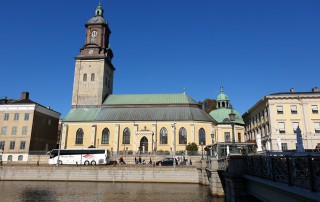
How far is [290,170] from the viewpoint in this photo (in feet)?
32.9

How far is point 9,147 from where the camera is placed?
57.9 m

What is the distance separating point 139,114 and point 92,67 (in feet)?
60.3

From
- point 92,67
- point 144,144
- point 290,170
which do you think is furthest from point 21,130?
point 290,170

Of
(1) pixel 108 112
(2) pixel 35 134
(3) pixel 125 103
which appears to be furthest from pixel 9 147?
(3) pixel 125 103

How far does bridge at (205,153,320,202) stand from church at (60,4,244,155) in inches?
1609

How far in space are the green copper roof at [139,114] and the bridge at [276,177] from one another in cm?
4546

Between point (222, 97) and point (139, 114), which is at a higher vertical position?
point (222, 97)

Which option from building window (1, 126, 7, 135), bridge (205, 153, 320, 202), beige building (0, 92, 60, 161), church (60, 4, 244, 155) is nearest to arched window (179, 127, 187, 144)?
church (60, 4, 244, 155)

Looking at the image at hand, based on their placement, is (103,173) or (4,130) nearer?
(103,173)

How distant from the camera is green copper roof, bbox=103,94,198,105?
2712 inches

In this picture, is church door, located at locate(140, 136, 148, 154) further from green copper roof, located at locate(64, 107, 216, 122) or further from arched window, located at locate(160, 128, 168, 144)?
green copper roof, located at locate(64, 107, 216, 122)

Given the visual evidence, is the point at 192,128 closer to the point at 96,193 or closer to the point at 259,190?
the point at 96,193

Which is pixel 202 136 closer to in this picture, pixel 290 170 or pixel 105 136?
pixel 105 136

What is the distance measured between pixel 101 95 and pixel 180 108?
20.5 metres
